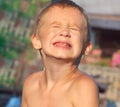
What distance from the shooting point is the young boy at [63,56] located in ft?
6.05

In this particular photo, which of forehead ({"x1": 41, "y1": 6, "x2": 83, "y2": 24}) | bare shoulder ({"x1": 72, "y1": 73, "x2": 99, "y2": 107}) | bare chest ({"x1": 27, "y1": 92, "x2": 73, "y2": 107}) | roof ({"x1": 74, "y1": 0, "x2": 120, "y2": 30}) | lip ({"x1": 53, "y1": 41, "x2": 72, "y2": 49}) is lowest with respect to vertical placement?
roof ({"x1": 74, "y1": 0, "x2": 120, "y2": 30})

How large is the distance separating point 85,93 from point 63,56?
19cm

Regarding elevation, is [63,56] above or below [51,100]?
above

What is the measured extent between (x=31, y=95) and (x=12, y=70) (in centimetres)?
362

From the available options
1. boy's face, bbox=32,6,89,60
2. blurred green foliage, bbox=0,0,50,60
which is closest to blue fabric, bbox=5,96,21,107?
blurred green foliage, bbox=0,0,50,60

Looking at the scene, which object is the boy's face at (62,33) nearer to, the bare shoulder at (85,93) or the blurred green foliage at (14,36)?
the bare shoulder at (85,93)

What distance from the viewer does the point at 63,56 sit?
6.09ft

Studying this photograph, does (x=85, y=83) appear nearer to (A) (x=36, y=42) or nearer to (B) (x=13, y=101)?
(A) (x=36, y=42)

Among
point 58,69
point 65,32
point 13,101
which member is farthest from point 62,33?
point 13,101

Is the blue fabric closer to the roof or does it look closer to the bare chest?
the bare chest

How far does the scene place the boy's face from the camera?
1856mm

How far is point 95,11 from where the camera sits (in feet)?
23.5

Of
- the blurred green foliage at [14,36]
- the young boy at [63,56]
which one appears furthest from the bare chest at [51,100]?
the blurred green foliage at [14,36]

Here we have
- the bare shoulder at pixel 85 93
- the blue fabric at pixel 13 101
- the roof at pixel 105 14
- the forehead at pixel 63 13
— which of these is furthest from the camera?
the roof at pixel 105 14
